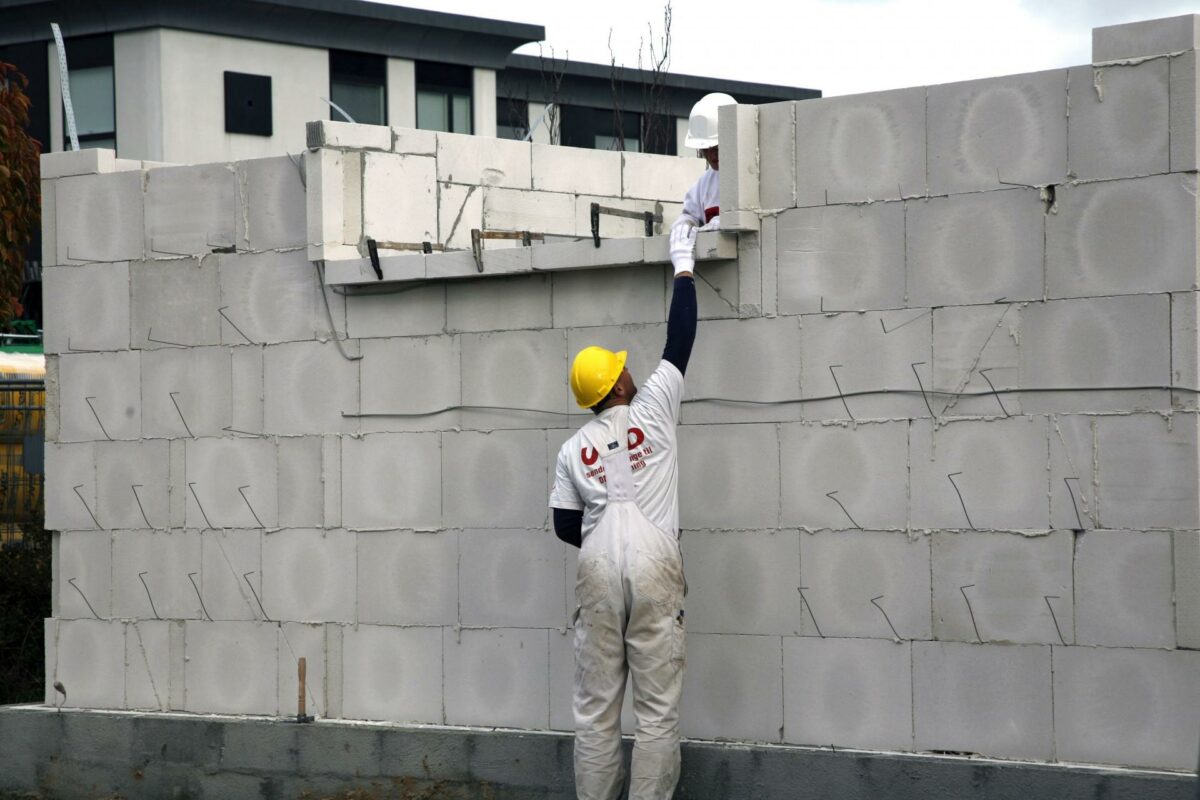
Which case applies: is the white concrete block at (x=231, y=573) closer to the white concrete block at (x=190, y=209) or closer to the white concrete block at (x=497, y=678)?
the white concrete block at (x=497, y=678)

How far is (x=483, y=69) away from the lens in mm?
27641

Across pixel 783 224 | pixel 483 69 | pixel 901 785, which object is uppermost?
pixel 483 69

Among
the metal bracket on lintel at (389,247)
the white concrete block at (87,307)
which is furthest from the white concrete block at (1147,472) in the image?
the white concrete block at (87,307)

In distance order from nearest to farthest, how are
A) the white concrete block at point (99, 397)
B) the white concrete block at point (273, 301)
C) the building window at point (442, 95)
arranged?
the white concrete block at point (273, 301) → the white concrete block at point (99, 397) → the building window at point (442, 95)

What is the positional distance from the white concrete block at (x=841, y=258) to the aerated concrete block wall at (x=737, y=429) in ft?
0.04

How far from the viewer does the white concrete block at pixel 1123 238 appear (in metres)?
5.93

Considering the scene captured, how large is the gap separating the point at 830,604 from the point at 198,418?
3378 mm

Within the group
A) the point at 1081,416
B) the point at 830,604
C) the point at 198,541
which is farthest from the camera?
the point at 198,541

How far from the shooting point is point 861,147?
6578 millimetres

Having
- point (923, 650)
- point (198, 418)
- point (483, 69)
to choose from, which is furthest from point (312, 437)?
point (483, 69)

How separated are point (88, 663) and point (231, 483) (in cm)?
133

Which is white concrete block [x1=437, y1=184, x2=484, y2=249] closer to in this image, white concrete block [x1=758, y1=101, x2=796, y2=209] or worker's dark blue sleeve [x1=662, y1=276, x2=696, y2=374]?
white concrete block [x1=758, y1=101, x2=796, y2=209]

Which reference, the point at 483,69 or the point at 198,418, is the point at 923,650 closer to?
the point at 198,418

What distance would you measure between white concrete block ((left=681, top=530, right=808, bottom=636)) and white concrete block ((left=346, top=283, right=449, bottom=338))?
1.60m
